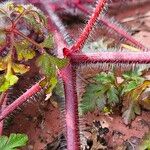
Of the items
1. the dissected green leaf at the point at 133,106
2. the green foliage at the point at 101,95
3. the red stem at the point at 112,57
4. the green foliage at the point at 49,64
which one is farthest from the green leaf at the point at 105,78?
the green foliage at the point at 49,64

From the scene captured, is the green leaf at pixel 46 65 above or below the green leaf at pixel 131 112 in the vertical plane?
above

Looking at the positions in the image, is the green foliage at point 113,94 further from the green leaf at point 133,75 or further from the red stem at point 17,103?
the red stem at point 17,103

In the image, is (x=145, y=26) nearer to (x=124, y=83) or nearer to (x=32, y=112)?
(x=124, y=83)

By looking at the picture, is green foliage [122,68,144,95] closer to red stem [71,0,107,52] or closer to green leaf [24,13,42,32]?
red stem [71,0,107,52]

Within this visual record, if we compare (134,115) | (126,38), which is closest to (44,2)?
(126,38)

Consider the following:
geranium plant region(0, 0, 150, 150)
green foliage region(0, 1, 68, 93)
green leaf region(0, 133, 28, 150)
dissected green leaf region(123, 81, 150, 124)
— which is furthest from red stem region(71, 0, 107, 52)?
green leaf region(0, 133, 28, 150)

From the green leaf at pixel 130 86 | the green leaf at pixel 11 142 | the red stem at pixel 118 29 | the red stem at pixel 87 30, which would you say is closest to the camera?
the green leaf at pixel 11 142

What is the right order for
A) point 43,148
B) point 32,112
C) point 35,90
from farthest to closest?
point 32,112 < point 43,148 < point 35,90
